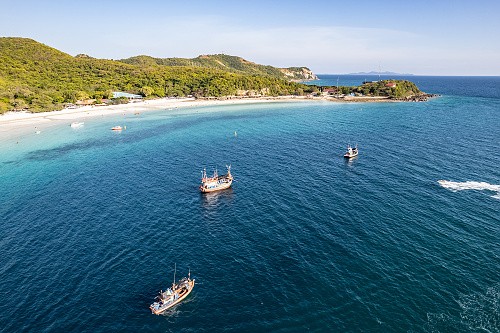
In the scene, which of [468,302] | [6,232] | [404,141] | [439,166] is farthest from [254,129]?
[468,302]

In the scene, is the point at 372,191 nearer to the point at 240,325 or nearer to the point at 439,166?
the point at 439,166

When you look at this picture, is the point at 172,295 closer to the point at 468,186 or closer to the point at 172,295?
the point at 172,295

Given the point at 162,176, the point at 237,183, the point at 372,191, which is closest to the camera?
the point at 372,191

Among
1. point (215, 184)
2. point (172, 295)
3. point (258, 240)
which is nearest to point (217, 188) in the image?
point (215, 184)

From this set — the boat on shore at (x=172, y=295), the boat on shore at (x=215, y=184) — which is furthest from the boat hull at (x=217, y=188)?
the boat on shore at (x=172, y=295)

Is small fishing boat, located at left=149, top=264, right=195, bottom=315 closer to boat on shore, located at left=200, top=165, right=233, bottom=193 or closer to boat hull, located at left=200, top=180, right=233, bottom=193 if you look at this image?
boat hull, located at left=200, top=180, right=233, bottom=193

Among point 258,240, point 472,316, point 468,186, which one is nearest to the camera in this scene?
point 472,316
